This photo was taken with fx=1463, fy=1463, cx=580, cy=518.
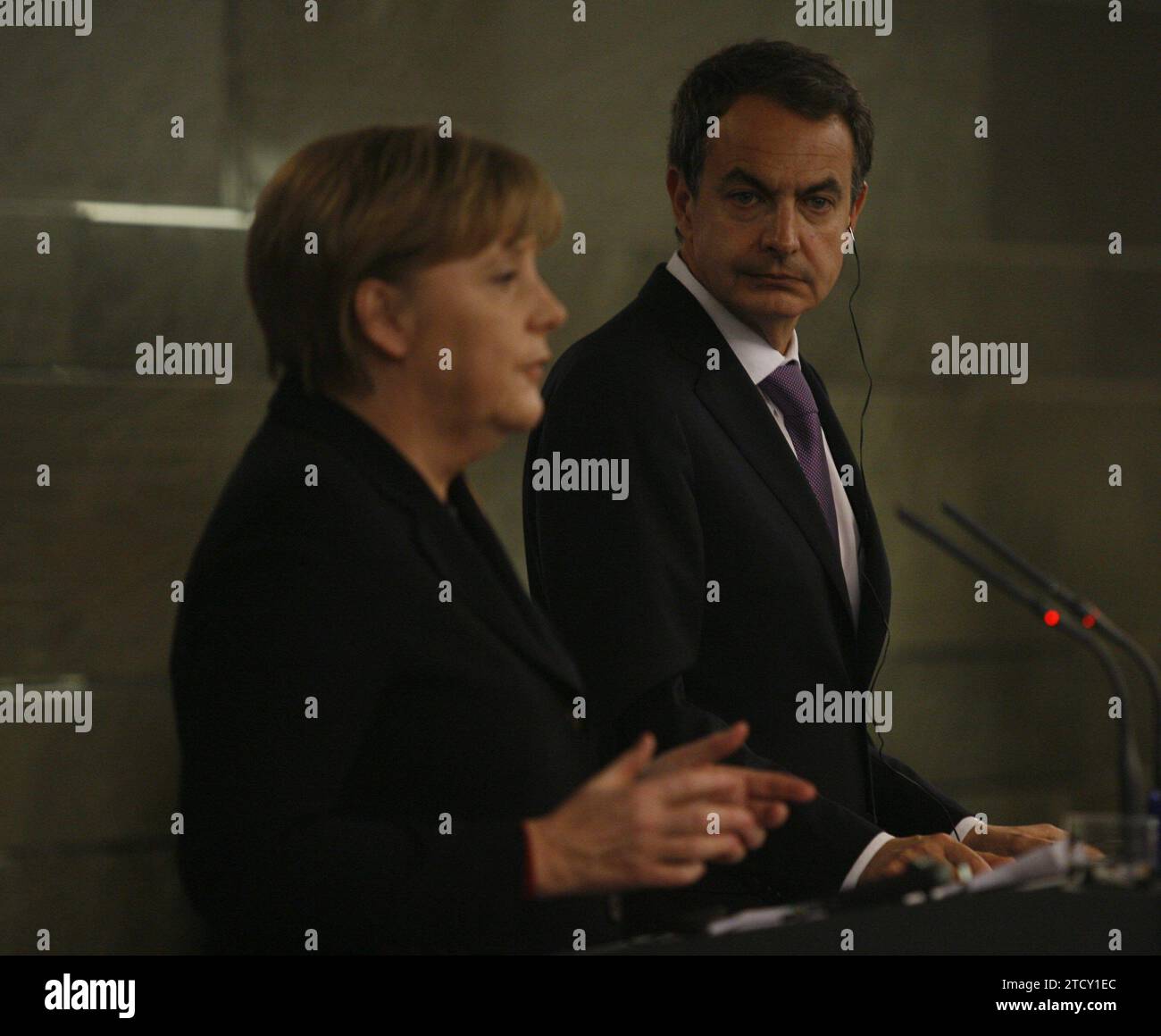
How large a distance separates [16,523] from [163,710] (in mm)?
Answer: 402

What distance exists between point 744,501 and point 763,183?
1.70 ft

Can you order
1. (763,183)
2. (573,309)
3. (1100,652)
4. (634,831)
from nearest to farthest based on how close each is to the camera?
(634,831) < (1100,652) < (763,183) < (573,309)

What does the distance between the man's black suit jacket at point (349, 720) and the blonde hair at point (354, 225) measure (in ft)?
0.27

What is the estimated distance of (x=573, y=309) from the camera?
2834mm

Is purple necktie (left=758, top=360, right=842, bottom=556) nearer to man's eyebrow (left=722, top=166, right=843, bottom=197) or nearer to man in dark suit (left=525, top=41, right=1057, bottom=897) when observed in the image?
man in dark suit (left=525, top=41, right=1057, bottom=897)

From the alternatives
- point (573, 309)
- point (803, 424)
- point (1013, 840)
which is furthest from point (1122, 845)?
point (573, 309)

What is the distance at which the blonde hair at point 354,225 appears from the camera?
166 centimetres

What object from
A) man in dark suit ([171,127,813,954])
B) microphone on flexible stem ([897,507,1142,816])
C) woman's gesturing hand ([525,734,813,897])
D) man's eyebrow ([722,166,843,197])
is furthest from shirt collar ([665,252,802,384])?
woman's gesturing hand ([525,734,813,897])

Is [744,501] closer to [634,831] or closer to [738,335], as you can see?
[738,335]

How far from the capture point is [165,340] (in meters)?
2.52

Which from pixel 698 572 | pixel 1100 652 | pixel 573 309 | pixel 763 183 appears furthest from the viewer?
pixel 573 309

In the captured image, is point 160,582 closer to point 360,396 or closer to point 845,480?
point 360,396

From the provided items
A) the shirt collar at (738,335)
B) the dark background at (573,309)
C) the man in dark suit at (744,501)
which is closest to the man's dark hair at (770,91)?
the man in dark suit at (744,501)
